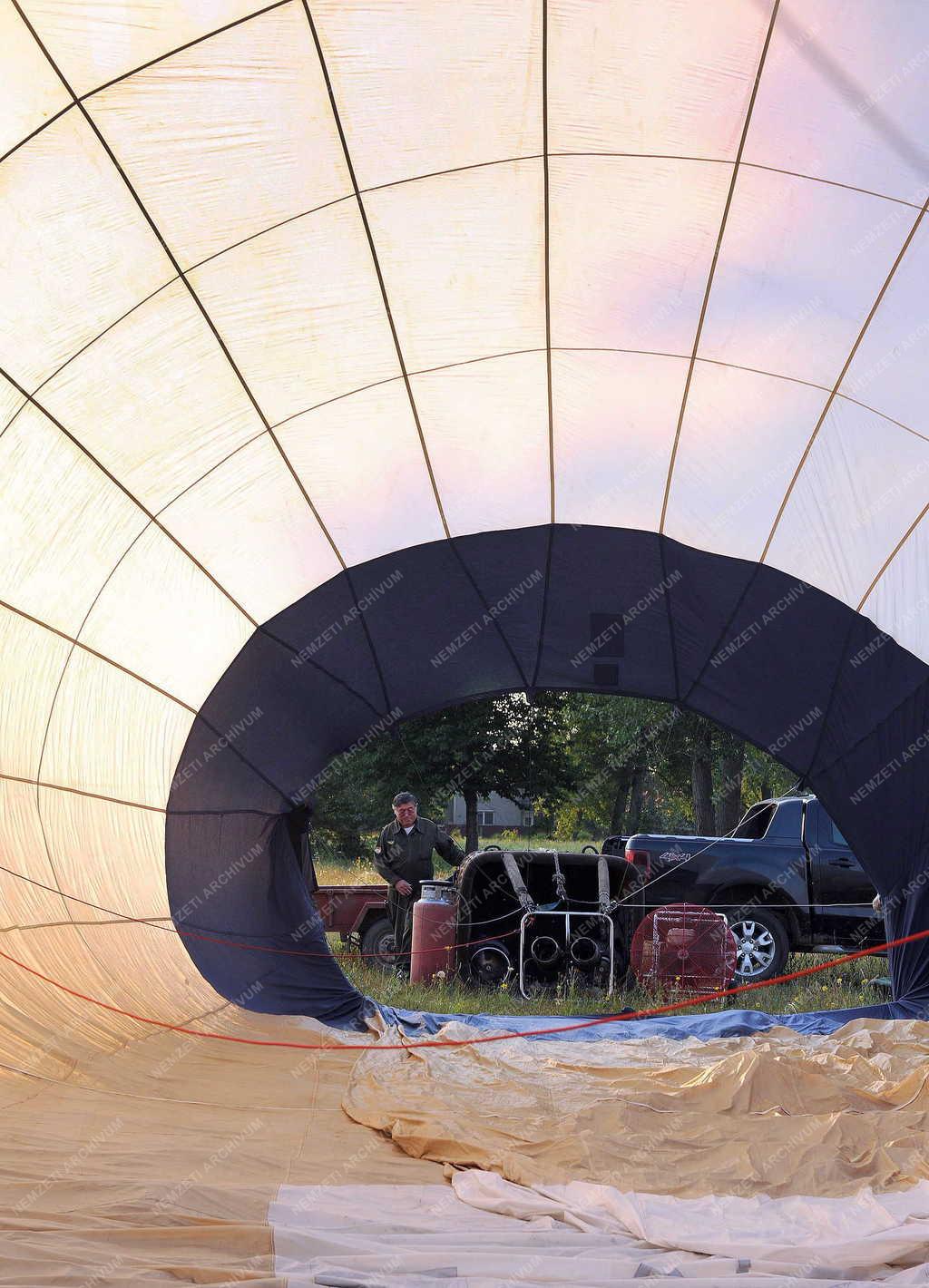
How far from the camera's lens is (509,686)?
8.32m

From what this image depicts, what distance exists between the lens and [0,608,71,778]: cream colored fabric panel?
612 cm

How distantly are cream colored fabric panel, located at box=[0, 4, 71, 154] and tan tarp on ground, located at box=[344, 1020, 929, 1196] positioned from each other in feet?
13.4

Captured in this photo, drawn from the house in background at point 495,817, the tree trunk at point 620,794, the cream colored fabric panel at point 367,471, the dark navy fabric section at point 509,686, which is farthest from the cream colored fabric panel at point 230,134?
the house in background at point 495,817

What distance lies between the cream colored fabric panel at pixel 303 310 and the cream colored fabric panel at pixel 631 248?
0.96 meters

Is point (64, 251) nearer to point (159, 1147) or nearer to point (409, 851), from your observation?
point (159, 1147)

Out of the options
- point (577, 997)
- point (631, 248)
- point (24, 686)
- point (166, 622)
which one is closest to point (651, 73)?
point (631, 248)

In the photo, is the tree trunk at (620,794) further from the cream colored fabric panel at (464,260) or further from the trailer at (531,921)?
the cream colored fabric panel at (464,260)

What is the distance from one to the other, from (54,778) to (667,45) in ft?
15.3

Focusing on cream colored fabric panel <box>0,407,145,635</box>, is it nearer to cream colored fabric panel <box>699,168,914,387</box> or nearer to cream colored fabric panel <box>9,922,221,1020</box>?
cream colored fabric panel <box>9,922,221,1020</box>

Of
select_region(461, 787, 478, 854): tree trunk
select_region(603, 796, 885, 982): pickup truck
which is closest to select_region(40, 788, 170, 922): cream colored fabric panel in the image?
select_region(603, 796, 885, 982): pickup truck

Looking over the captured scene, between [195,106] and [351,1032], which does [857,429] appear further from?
[351,1032]

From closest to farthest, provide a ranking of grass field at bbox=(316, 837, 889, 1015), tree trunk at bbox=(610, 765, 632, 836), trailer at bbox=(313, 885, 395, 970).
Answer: grass field at bbox=(316, 837, 889, 1015) → trailer at bbox=(313, 885, 395, 970) → tree trunk at bbox=(610, 765, 632, 836)

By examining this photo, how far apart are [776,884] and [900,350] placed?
4680mm

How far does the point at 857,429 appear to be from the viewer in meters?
6.73
